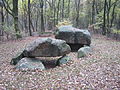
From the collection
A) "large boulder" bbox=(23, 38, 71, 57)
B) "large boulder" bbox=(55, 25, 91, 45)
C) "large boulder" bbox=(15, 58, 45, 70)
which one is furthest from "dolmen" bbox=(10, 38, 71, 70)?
"large boulder" bbox=(55, 25, 91, 45)

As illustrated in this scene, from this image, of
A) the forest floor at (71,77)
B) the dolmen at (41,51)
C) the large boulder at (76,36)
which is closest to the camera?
the forest floor at (71,77)

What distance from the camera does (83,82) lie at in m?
6.67

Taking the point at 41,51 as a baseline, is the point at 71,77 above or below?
below

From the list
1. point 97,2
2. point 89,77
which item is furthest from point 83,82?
point 97,2

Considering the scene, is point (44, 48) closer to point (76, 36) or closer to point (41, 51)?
point (41, 51)

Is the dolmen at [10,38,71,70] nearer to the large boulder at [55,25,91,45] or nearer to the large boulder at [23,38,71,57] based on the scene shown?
A: the large boulder at [23,38,71,57]

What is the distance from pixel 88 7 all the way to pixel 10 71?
3137cm

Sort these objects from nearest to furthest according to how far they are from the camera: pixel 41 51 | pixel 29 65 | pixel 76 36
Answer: pixel 29 65, pixel 41 51, pixel 76 36

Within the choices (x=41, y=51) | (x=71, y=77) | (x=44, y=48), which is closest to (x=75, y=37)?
(x=44, y=48)

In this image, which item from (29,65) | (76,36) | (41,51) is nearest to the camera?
(29,65)

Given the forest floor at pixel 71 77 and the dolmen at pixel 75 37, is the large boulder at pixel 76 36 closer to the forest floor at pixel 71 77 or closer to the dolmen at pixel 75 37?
the dolmen at pixel 75 37

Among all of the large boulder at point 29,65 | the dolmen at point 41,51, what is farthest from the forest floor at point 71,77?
the dolmen at point 41,51

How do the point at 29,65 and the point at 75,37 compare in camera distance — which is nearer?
the point at 29,65

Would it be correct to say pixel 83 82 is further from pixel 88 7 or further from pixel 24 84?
pixel 88 7
